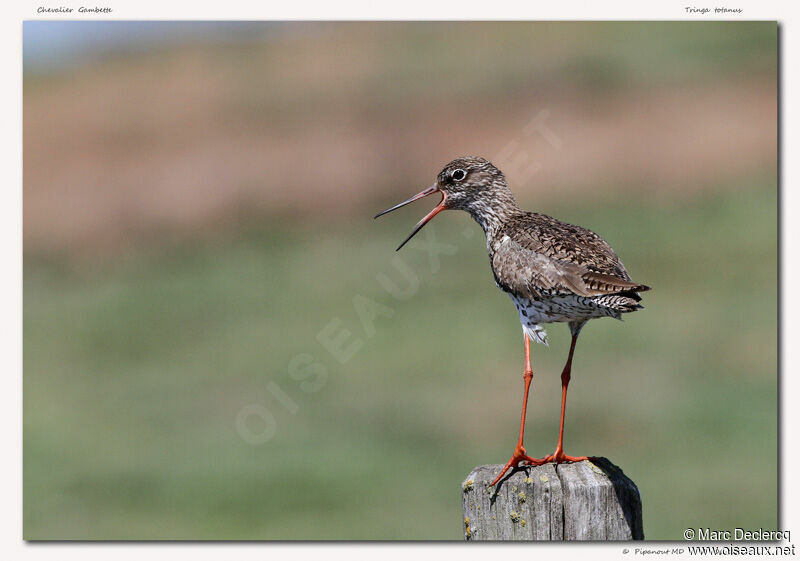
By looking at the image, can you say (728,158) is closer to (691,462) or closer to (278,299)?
(691,462)

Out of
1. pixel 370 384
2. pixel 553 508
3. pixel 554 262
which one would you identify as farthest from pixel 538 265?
pixel 370 384

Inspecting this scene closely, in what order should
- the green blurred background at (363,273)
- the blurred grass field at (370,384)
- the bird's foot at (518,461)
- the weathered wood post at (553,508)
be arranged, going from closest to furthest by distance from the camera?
the weathered wood post at (553,508)
the bird's foot at (518,461)
the blurred grass field at (370,384)
the green blurred background at (363,273)

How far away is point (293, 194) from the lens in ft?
78.5

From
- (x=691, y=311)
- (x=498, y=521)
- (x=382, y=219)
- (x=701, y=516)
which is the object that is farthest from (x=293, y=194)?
(x=498, y=521)

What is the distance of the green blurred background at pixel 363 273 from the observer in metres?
16.1

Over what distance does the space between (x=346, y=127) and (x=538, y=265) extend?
15.3 meters

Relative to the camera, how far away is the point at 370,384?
62.5 ft

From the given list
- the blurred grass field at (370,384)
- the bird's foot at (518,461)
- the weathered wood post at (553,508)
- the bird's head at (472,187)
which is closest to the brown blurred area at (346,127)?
the blurred grass field at (370,384)

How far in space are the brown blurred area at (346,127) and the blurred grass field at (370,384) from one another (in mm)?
1315

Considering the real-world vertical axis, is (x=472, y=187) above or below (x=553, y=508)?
above

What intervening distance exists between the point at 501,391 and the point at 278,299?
629 cm

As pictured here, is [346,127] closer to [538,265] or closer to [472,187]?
[472,187]

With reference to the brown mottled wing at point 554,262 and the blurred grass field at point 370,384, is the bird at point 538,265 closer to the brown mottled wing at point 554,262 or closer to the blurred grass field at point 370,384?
the brown mottled wing at point 554,262

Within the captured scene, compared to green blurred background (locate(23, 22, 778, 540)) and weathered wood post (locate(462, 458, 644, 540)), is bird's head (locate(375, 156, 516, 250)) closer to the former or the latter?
weathered wood post (locate(462, 458, 644, 540))
